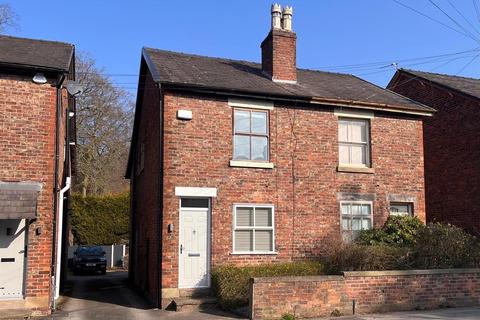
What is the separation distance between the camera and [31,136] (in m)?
13.0

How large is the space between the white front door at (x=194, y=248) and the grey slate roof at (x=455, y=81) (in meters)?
12.1

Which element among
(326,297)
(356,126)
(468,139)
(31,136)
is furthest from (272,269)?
(468,139)

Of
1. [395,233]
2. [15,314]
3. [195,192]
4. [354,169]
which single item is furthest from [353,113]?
[15,314]

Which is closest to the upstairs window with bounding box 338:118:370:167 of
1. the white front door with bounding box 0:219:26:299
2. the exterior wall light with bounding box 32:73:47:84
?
the exterior wall light with bounding box 32:73:47:84

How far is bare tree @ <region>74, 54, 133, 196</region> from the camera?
129 feet

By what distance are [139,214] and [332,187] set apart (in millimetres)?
7761

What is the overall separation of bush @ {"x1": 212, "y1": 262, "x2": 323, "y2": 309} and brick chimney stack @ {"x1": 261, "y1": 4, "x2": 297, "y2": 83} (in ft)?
21.2

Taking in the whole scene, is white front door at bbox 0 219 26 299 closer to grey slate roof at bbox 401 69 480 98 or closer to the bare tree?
grey slate roof at bbox 401 69 480 98

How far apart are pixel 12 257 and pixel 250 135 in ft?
22.8

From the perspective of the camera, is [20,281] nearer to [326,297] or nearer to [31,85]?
[31,85]

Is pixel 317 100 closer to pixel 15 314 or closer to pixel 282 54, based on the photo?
pixel 282 54

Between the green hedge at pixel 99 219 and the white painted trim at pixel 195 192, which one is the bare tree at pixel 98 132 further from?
the white painted trim at pixel 195 192

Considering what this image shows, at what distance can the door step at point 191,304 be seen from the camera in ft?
42.7

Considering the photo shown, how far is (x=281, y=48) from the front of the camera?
17.4 metres
